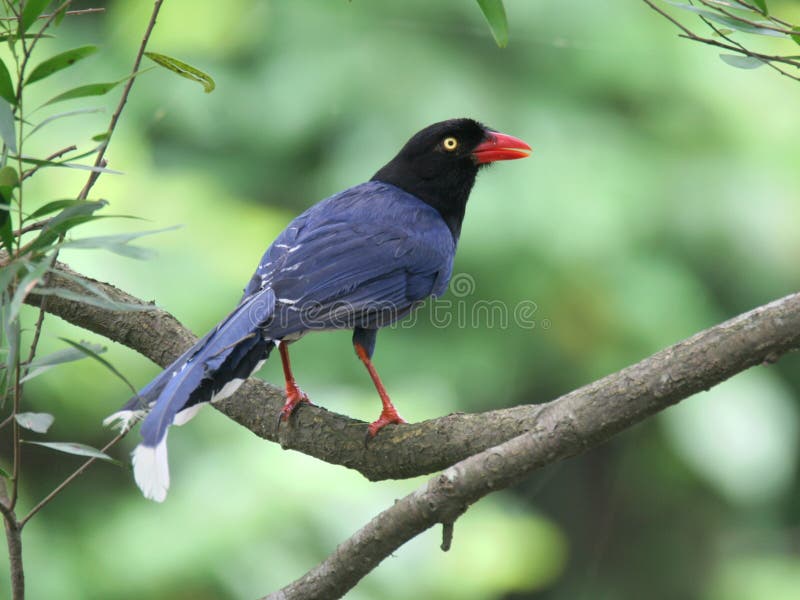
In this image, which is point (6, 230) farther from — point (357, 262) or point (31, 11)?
point (357, 262)

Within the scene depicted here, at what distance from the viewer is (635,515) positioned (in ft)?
23.0

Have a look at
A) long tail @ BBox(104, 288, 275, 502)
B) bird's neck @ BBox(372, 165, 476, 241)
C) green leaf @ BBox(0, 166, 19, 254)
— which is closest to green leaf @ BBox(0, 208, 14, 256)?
green leaf @ BBox(0, 166, 19, 254)

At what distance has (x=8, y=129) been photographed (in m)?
1.98

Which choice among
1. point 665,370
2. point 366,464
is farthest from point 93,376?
point 665,370

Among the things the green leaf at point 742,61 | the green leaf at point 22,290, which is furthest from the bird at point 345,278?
the green leaf at point 742,61

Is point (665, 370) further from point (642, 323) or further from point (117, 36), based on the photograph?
point (117, 36)

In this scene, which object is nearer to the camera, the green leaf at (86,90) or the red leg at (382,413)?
the green leaf at (86,90)

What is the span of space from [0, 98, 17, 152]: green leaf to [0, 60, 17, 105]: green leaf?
0.02 metres

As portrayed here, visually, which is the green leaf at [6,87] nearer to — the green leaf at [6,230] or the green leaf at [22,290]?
the green leaf at [6,230]

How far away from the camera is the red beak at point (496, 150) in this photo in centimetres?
453

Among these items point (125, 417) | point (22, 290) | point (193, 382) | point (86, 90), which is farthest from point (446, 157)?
point (22, 290)

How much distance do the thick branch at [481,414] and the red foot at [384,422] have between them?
0.11 feet

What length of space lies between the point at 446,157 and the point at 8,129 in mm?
2745

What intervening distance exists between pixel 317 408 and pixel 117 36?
3.88 meters
